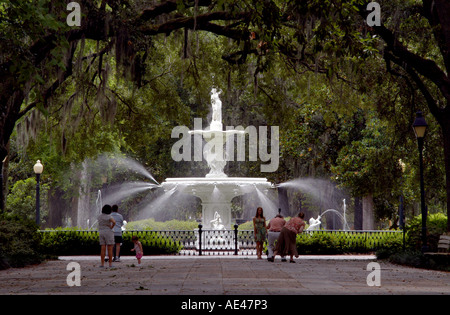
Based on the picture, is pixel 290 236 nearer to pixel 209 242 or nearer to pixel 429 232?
pixel 429 232

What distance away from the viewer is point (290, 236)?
59.4 ft

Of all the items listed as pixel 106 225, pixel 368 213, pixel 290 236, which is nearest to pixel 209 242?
pixel 290 236

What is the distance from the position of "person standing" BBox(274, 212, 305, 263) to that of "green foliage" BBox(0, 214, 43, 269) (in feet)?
21.4

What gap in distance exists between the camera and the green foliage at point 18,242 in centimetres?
1683

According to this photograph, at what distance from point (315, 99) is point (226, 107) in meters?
11.9

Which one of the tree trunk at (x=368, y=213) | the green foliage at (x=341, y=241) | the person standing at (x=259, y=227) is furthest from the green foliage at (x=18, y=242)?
the tree trunk at (x=368, y=213)

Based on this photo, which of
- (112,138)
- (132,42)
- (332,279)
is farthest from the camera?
(112,138)

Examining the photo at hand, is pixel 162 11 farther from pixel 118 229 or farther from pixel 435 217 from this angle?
pixel 435 217

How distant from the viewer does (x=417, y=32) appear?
63.9 ft

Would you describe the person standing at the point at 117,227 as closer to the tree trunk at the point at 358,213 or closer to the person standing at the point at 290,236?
the person standing at the point at 290,236

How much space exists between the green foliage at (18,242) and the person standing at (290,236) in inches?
257

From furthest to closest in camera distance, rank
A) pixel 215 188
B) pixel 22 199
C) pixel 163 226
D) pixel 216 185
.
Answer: pixel 22 199 → pixel 163 226 → pixel 215 188 → pixel 216 185

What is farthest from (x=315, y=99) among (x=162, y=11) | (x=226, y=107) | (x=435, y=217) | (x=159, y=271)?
(x=159, y=271)

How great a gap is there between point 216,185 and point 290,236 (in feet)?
26.9
